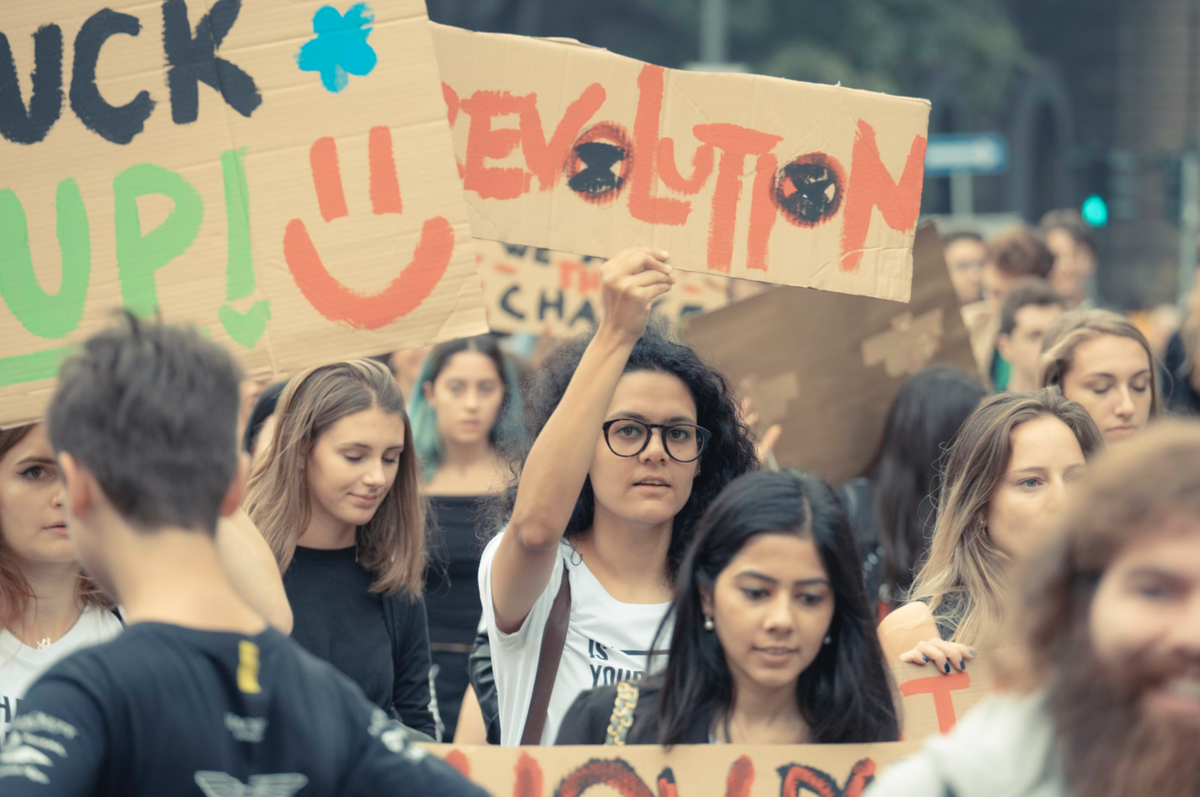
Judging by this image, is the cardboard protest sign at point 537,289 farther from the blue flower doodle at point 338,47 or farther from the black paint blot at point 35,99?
the black paint blot at point 35,99

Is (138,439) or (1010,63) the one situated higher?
(1010,63)

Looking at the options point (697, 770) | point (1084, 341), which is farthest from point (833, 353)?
point (697, 770)

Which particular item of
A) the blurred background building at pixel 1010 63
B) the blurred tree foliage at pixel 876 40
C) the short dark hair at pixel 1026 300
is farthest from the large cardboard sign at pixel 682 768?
the blurred tree foliage at pixel 876 40

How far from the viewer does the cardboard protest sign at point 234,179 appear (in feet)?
9.24

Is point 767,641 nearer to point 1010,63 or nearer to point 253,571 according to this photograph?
point 253,571

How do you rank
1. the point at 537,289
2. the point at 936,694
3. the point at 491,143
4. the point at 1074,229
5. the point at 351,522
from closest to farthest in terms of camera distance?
the point at 936,694 → the point at 491,143 → the point at 351,522 → the point at 537,289 → the point at 1074,229

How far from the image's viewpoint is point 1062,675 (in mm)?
1492

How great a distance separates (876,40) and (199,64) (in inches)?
828

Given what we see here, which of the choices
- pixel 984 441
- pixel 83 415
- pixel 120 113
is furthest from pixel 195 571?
pixel 984 441

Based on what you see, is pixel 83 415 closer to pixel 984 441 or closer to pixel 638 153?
pixel 638 153

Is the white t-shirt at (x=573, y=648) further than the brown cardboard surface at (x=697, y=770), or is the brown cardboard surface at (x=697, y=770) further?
the white t-shirt at (x=573, y=648)

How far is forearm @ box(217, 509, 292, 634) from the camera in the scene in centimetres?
236

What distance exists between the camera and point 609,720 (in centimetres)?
246

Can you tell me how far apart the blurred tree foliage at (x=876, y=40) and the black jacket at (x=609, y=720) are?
65.1 feet
